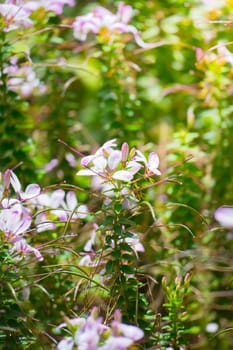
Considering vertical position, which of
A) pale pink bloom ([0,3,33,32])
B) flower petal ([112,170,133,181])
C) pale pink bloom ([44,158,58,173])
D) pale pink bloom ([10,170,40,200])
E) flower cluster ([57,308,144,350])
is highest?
pale pink bloom ([0,3,33,32])

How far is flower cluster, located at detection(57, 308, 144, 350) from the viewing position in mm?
709

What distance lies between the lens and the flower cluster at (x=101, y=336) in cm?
71

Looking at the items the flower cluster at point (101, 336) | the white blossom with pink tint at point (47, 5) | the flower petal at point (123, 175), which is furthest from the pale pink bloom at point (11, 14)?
the flower cluster at point (101, 336)

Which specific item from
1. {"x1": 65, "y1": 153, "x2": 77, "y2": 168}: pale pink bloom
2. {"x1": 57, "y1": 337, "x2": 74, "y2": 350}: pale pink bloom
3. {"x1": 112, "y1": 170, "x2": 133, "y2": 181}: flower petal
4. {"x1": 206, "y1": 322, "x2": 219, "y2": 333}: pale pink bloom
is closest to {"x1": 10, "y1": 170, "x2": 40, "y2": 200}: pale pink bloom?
{"x1": 112, "y1": 170, "x2": 133, "y2": 181}: flower petal

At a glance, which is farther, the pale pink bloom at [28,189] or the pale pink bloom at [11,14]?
the pale pink bloom at [11,14]

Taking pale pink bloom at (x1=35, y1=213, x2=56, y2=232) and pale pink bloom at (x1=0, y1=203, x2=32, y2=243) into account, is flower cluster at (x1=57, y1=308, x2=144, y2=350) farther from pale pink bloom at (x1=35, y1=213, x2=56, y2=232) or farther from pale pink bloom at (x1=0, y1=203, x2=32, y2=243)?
pale pink bloom at (x1=35, y1=213, x2=56, y2=232)

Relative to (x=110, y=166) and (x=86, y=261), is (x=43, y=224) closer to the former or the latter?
(x=86, y=261)

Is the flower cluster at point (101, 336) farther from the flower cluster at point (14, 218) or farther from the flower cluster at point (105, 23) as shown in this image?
the flower cluster at point (105, 23)

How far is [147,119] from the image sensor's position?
165cm

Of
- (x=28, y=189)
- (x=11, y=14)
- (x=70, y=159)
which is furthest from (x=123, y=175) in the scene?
(x=70, y=159)

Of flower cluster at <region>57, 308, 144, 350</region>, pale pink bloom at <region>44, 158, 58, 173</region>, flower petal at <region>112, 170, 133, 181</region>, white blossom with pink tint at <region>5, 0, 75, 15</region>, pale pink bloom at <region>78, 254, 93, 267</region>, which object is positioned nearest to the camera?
flower cluster at <region>57, 308, 144, 350</region>

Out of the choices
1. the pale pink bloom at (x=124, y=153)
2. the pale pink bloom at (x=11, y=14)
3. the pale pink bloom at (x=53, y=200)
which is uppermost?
the pale pink bloom at (x=11, y=14)

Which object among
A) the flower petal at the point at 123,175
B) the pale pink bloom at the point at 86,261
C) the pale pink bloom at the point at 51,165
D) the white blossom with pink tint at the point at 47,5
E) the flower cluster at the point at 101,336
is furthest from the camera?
the pale pink bloom at the point at 51,165

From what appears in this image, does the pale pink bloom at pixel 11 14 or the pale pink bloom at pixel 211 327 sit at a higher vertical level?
the pale pink bloom at pixel 11 14
